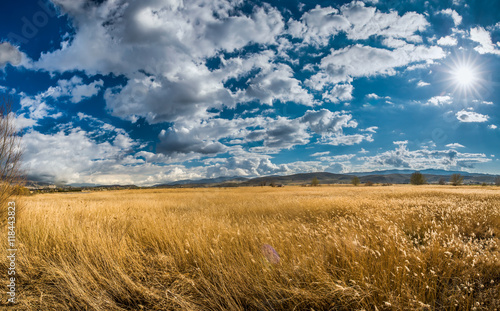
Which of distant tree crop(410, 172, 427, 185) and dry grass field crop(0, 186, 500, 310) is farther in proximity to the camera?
distant tree crop(410, 172, 427, 185)

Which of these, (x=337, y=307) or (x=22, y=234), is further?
(x=22, y=234)

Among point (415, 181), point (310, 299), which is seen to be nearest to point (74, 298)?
point (310, 299)

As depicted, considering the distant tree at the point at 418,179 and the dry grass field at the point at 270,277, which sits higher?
the dry grass field at the point at 270,277

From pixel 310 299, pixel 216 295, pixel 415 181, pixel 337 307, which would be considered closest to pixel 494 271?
pixel 337 307

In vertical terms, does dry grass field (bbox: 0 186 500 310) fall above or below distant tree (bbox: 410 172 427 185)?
above

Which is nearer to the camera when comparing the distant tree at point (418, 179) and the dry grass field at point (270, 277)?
the dry grass field at point (270, 277)

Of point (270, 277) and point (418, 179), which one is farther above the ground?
point (270, 277)

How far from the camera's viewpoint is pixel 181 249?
14.0ft

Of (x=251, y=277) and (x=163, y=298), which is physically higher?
(x=251, y=277)

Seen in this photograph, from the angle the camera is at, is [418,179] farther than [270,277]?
Yes

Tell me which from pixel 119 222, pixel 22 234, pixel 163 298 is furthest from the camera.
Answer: pixel 119 222

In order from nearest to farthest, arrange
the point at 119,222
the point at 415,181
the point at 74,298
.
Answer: the point at 74,298, the point at 119,222, the point at 415,181

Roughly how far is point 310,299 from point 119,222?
6.74m

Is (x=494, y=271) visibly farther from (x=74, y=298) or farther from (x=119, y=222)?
(x=119, y=222)
